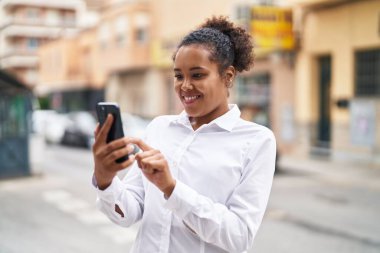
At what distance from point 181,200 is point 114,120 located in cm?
33

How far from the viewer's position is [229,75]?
1.87 metres

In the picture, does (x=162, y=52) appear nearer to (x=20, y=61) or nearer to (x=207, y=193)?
(x=207, y=193)

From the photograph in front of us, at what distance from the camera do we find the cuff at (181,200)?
1559 millimetres

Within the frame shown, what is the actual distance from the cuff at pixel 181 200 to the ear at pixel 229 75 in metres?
0.48

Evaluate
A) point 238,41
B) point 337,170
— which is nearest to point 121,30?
point 337,170

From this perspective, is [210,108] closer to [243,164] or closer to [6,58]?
[243,164]

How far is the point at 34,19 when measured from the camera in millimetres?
44938

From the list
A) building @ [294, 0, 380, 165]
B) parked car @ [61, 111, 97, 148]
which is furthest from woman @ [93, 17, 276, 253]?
parked car @ [61, 111, 97, 148]

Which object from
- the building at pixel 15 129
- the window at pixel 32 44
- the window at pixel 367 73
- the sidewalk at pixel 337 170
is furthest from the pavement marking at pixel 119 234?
the window at pixel 32 44

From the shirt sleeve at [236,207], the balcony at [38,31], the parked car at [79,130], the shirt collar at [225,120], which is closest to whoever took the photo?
the shirt sleeve at [236,207]

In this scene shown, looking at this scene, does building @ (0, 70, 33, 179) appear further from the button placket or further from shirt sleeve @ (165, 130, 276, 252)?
shirt sleeve @ (165, 130, 276, 252)

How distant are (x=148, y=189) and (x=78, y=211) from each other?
6.48 m

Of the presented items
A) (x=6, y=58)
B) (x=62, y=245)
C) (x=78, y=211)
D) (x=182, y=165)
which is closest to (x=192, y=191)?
(x=182, y=165)

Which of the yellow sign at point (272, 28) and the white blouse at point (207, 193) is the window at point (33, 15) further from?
the white blouse at point (207, 193)
